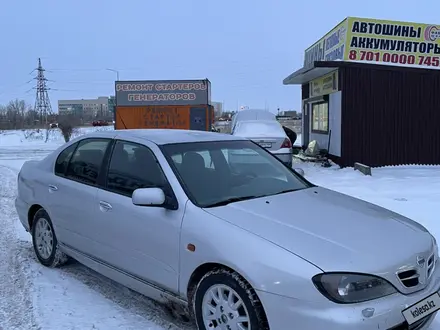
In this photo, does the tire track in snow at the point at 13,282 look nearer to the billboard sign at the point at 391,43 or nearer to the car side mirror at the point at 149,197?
the car side mirror at the point at 149,197

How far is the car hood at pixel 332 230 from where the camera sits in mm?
2764

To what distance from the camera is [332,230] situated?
121 inches

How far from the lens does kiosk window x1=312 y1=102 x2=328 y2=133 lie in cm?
1550

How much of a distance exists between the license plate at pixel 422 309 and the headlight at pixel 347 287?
8.5 inches

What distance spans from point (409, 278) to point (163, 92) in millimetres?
16797

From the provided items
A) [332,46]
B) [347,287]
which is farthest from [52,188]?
[332,46]

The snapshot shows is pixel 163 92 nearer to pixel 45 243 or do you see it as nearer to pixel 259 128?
pixel 259 128

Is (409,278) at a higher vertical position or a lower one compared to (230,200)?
lower

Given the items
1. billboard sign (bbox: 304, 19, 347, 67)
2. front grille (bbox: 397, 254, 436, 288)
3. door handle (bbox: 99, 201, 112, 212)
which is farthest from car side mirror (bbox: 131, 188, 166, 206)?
billboard sign (bbox: 304, 19, 347, 67)

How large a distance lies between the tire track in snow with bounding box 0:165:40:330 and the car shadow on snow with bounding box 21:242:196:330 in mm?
188

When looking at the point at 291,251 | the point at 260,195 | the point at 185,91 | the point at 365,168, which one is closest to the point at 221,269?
the point at 291,251

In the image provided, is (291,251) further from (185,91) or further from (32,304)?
(185,91)

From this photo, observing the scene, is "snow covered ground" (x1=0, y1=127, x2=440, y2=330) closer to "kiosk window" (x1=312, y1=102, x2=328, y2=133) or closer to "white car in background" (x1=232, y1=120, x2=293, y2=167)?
"white car in background" (x1=232, y1=120, x2=293, y2=167)

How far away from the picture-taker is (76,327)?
3570 millimetres
